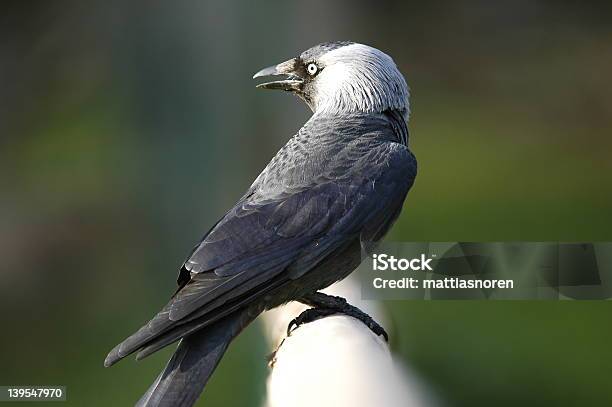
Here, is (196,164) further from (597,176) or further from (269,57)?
(597,176)

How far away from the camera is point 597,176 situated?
2291mm

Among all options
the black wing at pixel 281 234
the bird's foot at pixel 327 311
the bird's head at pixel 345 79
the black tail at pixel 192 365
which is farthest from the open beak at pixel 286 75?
the black tail at pixel 192 365

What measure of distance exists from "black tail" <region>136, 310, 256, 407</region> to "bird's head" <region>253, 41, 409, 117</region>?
0.62m

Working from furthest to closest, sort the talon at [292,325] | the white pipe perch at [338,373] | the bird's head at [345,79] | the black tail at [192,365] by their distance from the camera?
the bird's head at [345,79] < the talon at [292,325] < the black tail at [192,365] < the white pipe perch at [338,373]

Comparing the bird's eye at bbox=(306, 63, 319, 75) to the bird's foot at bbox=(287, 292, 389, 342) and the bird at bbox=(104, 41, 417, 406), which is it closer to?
the bird at bbox=(104, 41, 417, 406)

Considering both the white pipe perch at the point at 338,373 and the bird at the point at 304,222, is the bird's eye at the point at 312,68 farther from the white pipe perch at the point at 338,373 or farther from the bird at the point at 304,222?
the white pipe perch at the point at 338,373

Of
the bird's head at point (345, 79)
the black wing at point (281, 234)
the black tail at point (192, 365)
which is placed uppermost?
the bird's head at point (345, 79)

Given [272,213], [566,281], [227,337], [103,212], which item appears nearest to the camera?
[227,337]

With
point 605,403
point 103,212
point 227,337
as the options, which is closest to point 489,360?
point 605,403

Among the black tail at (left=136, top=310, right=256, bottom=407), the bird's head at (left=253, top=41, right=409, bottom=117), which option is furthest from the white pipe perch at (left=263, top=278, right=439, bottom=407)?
the bird's head at (left=253, top=41, right=409, bottom=117)

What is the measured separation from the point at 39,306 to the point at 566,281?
126cm

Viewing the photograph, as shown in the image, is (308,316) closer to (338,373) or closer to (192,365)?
(192,365)

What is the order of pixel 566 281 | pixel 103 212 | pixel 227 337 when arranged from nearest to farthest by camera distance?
pixel 227 337 < pixel 566 281 < pixel 103 212

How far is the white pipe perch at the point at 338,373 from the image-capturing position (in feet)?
3.75
